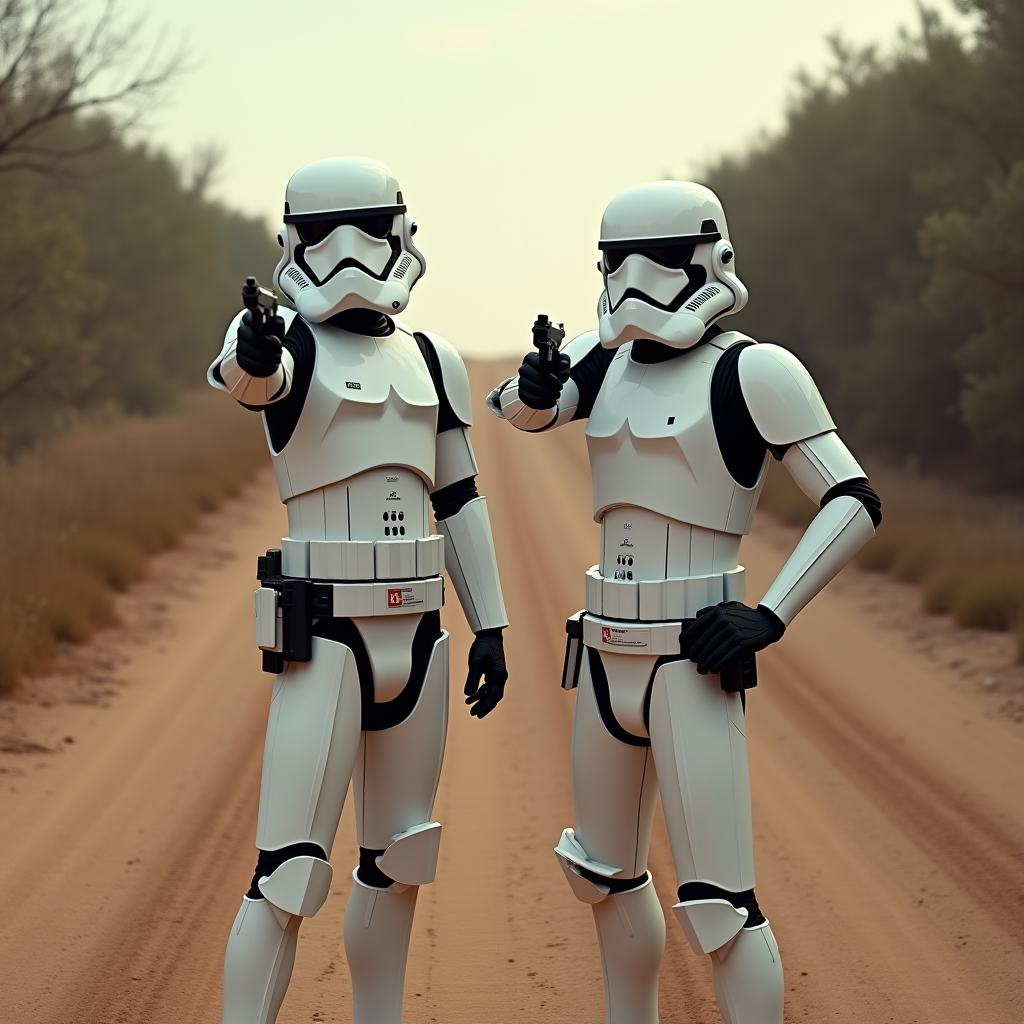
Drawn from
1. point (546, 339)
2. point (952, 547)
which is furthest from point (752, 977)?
point (952, 547)

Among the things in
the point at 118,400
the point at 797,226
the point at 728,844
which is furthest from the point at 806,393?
the point at 118,400

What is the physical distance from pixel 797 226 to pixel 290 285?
2551 centimetres

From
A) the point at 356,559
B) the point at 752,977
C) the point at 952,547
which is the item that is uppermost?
the point at 952,547

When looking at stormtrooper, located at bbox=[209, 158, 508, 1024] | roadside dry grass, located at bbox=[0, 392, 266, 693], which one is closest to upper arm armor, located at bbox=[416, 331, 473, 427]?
stormtrooper, located at bbox=[209, 158, 508, 1024]

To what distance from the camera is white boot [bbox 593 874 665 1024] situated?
5.36 metres

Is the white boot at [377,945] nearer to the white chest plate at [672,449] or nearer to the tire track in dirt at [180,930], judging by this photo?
the tire track in dirt at [180,930]

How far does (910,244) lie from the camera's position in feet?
82.9

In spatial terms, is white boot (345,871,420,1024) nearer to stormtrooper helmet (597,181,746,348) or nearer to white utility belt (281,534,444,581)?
white utility belt (281,534,444,581)

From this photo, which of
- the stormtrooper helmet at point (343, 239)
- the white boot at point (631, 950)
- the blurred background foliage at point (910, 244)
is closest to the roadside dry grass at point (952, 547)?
the blurred background foliage at point (910, 244)

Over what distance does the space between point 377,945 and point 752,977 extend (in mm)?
1380

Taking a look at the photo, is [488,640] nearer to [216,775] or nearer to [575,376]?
[575,376]

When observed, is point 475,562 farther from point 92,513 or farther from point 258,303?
point 92,513

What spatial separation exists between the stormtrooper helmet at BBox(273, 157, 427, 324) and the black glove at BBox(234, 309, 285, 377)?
406 millimetres

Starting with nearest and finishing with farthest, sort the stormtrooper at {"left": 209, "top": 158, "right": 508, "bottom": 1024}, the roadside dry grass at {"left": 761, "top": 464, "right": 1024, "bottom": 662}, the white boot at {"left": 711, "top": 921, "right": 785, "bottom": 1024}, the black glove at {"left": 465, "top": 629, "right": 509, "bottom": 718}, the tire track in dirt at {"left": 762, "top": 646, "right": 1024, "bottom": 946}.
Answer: the white boot at {"left": 711, "top": 921, "right": 785, "bottom": 1024}
the stormtrooper at {"left": 209, "top": 158, "right": 508, "bottom": 1024}
the black glove at {"left": 465, "top": 629, "right": 509, "bottom": 718}
the tire track in dirt at {"left": 762, "top": 646, "right": 1024, "bottom": 946}
the roadside dry grass at {"left": 761, "top": 464, "right": 1024, "bottom": 662}
